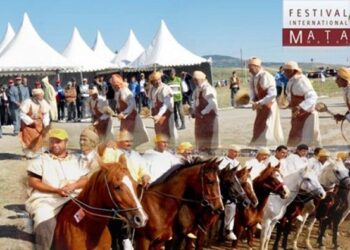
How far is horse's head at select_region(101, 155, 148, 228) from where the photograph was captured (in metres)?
4.66

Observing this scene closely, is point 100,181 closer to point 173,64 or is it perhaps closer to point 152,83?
point 152,83

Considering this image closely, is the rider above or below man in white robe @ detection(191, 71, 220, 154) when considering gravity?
below

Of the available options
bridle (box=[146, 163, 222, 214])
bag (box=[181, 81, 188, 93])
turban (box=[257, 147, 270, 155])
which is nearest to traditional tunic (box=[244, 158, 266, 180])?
turban (box=[257, 147, 270, 155])

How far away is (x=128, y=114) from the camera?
862cm

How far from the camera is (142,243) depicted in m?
5.92

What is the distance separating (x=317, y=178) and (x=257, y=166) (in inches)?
26.4

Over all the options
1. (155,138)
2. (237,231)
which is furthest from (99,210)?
(155,138)

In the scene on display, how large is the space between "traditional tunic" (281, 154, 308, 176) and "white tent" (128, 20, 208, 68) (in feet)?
31.9

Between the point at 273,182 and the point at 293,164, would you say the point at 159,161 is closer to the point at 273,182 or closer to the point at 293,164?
the point at 273,182

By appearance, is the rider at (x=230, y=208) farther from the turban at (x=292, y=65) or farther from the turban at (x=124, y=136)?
the turban at (x=124, y=136)

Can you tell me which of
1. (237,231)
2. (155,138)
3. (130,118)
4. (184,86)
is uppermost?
(184,86)

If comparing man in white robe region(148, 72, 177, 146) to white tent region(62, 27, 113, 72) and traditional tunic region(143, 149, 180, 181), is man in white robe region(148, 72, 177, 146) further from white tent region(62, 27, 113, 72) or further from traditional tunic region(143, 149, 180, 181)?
white tent region(62, 27, 113, 72)

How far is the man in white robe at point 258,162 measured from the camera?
696 centimetres

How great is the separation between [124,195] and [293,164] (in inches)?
117
